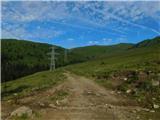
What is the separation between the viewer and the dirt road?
17094 mm

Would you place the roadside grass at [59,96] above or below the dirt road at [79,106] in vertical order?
above

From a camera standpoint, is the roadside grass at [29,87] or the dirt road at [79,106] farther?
the roadside grass at [29,87]

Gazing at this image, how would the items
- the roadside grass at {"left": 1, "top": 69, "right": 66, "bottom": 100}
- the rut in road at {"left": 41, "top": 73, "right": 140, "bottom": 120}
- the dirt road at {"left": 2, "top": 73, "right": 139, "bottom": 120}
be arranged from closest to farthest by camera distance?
the rut in road at {"left": 41, "top": 73, "right": 140, "bottom": 120}
the dirt road at {"left": 2, "top": 73, "right": 139, "bottom": 120}
the roadside grass at {"left": 1, "top": 69, "right": 66, "bottom": 100}

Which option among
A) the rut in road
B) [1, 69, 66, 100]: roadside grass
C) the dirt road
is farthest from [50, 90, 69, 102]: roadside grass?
[1, 69, 66, 100]: roadside grass

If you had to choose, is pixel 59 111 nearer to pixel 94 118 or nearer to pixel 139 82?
pixel 94 118

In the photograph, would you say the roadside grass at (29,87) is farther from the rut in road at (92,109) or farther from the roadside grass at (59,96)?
the rut in road at (92,109)

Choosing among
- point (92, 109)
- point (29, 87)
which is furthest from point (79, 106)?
point (29, 87)

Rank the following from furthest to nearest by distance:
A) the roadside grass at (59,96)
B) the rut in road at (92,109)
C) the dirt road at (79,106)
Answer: the roadside grass at (59,96)
the dirt road at (79,106)
the rut in road at (92,109)

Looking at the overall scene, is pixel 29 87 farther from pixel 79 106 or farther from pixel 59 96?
→ pixel 79 106

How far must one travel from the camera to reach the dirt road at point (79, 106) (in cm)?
1709

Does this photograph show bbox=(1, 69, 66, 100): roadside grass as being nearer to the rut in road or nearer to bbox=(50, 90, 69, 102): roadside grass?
bbox=(50, 90, 69, 102): roadside grass

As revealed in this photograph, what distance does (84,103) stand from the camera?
21047 millimetres

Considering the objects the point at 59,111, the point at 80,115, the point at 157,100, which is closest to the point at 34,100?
the point at 59,111

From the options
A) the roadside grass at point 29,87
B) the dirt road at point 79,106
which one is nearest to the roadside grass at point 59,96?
the dirt road at point 79,106
